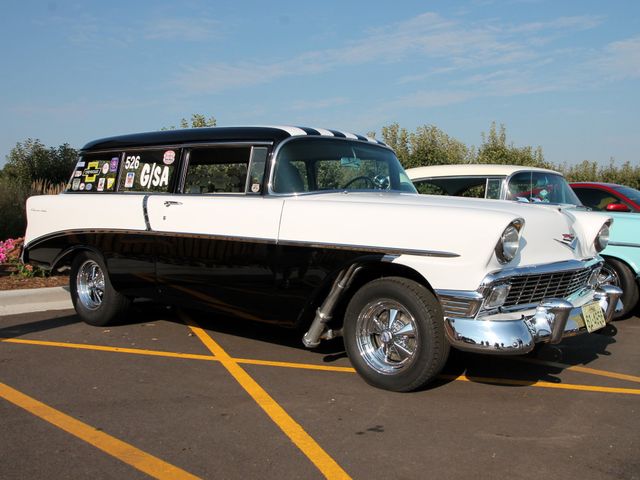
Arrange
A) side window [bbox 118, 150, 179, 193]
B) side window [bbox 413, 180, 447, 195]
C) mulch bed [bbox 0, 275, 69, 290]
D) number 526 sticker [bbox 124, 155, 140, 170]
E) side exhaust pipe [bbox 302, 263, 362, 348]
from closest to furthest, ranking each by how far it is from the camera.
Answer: side exhaust pipe [bbox 302, 263, 362, 348] < side window [bbox 118, 150, 179, 193] < number 526 sticker [bbox 124, 155, 140, 170] < side window [bbox 413, 180, 447, 195] < mulch bed [bbox 0, 275, 69, 290]

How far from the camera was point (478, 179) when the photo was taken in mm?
7633

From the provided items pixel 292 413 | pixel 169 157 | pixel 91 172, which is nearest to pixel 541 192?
pixel 169 157

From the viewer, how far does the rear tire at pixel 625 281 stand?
6.95m

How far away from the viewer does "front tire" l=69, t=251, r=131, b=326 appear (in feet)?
20.8

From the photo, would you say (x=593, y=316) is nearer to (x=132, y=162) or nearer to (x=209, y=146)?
(x=209, y=146)

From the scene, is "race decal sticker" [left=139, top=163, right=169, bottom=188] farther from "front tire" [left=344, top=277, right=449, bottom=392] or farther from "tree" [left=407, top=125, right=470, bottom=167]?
"tree" [left=407, top=125, right=470, bottom=167]

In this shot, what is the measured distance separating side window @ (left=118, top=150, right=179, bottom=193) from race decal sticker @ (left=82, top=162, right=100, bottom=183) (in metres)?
0.40

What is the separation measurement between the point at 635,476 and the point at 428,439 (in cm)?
103

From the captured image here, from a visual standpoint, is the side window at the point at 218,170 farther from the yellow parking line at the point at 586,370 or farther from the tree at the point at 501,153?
the tree at the point at 501,153

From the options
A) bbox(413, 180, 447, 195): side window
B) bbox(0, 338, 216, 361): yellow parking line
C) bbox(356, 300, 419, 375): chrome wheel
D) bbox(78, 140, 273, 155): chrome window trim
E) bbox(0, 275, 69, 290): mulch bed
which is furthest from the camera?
bbox(0, 275, 69, 290): mulch bed

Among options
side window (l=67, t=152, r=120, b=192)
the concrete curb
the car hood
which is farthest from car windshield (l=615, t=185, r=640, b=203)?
the concrete curb

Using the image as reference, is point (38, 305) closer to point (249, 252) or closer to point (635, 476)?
point (249, 252)

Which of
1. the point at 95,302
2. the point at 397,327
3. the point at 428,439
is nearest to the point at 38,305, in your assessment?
the point at 95,302

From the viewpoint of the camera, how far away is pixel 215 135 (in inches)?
217
